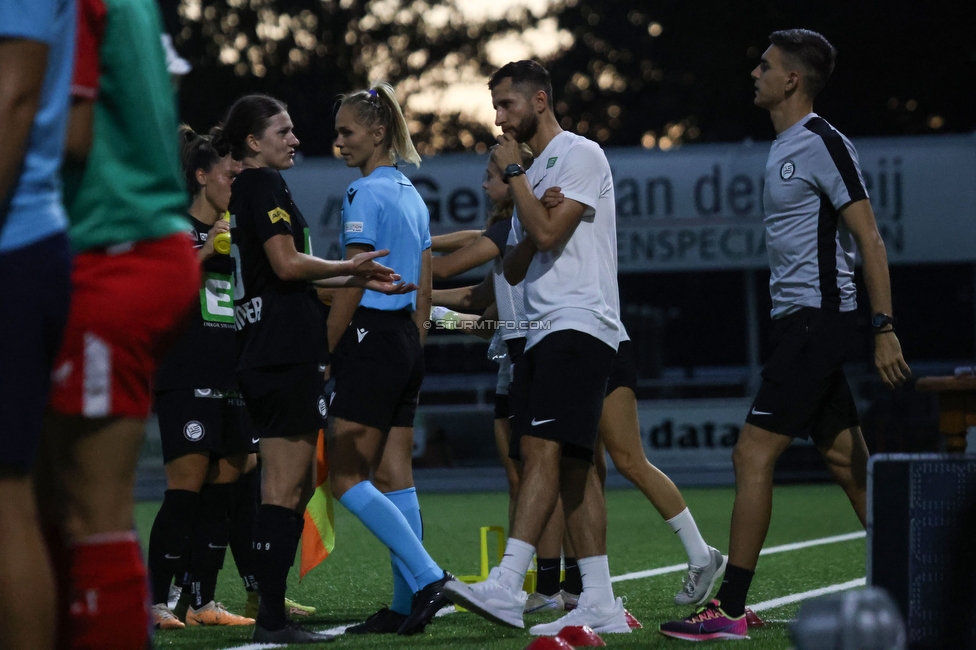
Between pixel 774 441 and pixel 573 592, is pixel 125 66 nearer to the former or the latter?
pixel 774 441

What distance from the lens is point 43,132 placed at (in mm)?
2648

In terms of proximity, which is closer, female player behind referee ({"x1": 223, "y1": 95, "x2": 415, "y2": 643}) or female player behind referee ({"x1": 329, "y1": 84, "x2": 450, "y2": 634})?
female player behind referee ({"x1": 223, "y1": 95, "x2": 415, "y2": 643})

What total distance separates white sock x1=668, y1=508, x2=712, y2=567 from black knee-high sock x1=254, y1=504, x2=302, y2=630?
1.89 m

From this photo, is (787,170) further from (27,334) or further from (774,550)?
(774,550)

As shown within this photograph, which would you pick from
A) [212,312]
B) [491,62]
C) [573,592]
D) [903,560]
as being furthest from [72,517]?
[491,62]

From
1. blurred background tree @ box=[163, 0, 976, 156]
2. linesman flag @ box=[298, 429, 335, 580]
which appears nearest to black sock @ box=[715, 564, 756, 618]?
linesman flag @ box=[298, 429, 335, 580]

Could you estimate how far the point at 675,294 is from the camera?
2808 centimetres

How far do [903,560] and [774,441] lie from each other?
1373 mm

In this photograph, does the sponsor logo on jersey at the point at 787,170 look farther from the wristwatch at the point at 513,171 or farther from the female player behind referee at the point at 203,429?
the female player behind referee at the point at 203,429

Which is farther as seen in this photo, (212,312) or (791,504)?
(791,504)

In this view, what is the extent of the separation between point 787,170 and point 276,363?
2.07 m

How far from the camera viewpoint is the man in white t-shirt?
193 inches

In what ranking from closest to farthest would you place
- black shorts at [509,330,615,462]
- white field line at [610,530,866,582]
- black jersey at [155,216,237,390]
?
black shorts at [509,330,615,462]
black jersey at [155,216,237,390]
white field line at [610,530,866,582]

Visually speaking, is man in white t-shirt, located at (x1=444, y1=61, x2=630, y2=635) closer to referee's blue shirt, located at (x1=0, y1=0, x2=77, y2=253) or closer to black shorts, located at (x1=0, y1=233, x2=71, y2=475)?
black shorts, located at (x1=0, y1=233, x2=71, y2=475)
